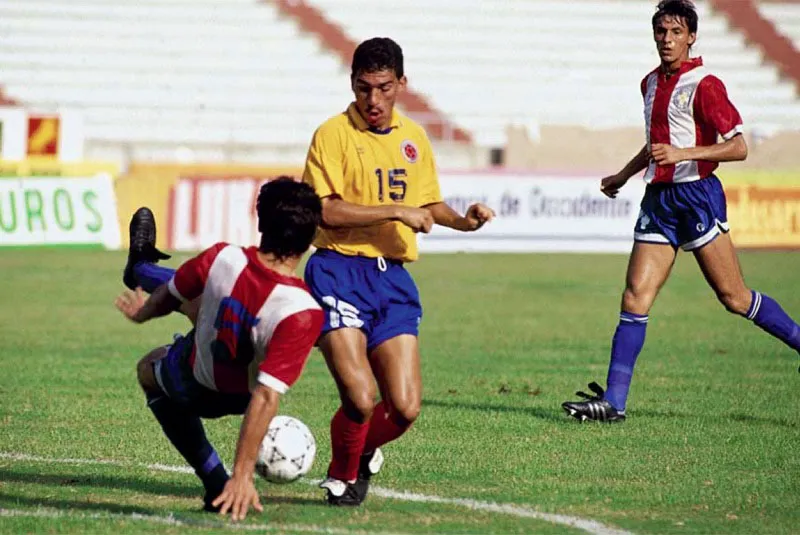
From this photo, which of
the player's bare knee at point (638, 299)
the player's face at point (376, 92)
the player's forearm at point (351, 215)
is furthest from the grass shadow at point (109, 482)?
the player's bare knee at point (638, 299)

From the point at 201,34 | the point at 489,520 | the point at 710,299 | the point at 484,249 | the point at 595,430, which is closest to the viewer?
the point at 489,520

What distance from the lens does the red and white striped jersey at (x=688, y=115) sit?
27.5 feet

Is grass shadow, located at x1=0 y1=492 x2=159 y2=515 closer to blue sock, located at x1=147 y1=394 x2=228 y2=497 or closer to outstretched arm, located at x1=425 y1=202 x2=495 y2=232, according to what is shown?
blue sock, located at x1=147 y1=394 x2=228 y2=497

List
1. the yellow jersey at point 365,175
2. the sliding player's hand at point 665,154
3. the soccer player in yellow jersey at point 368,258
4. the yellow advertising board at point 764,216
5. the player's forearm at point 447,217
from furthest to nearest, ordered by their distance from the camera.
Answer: the yellow advertising board at point 764,216 → the sliding player's hand at point 665,154 → the player's forearm at point 447,217 → the yellow jersey at point 365,175 → the soccer player in yellow jersey at point 368,258

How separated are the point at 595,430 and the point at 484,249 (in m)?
16.7

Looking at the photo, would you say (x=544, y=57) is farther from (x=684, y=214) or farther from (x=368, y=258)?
(x=368, y=258)

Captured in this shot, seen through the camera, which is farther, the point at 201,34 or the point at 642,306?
the point at 201,34

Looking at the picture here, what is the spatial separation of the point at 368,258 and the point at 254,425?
1.34 meters

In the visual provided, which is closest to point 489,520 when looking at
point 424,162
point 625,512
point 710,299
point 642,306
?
point 625,512

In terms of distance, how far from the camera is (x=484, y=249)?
81.6 ft

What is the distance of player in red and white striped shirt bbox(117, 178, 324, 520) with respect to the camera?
206 inches

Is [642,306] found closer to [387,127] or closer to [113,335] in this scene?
[387,127]

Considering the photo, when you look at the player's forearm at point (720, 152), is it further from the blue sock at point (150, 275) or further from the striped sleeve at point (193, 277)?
the striped sleeve at point (193, 277)

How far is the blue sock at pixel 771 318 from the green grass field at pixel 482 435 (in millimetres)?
503
